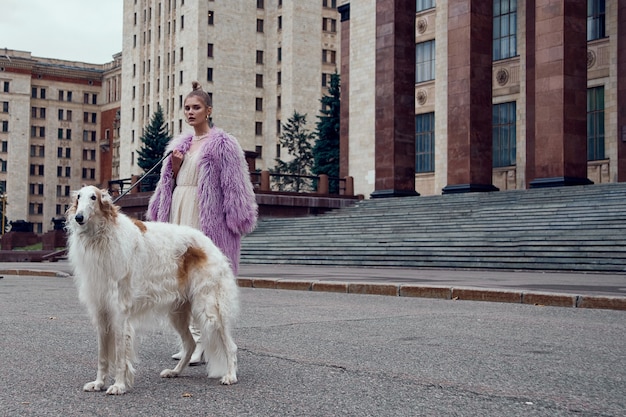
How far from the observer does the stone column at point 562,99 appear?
1088 inches

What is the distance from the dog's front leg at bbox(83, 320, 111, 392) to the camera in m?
5.27

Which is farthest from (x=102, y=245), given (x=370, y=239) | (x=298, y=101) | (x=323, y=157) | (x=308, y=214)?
(x=298, y=101)

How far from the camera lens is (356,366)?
6242mm

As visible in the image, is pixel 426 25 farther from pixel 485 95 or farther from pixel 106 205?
pixel 106 205

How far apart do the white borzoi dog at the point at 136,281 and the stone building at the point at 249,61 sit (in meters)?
74.0

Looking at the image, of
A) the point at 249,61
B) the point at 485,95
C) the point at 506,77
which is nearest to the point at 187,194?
the point at 485,95

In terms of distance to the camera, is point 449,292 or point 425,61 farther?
point 425,61

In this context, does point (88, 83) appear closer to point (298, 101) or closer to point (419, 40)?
point (298, 101)

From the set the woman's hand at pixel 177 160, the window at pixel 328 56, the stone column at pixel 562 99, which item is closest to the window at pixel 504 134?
the stone column at pixel 562 99

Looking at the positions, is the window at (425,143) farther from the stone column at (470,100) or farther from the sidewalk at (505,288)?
the sidewalk at (505,288)

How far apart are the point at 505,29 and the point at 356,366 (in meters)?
36.7

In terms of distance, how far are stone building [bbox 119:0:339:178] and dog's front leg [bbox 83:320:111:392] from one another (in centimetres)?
7437

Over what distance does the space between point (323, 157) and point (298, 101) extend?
25.8 m

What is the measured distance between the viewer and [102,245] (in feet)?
17.3
